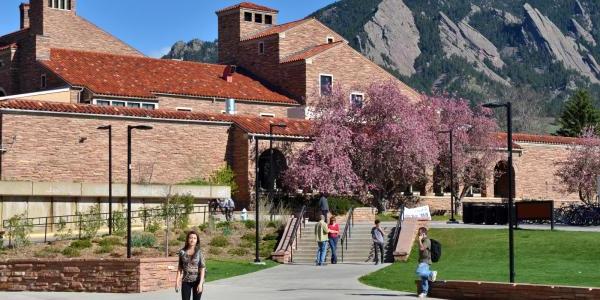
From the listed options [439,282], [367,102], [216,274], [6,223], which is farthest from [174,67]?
[439,282]

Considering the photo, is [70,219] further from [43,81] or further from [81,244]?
[43,81]

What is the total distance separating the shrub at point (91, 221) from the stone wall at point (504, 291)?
72.0 feet

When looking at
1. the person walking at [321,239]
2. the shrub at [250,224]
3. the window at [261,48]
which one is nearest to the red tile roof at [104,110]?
the shrub at [250,224]

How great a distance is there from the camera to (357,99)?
71688mm

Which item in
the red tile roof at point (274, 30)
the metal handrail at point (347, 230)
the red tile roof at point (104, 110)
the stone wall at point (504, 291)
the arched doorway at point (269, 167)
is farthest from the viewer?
the red tile roof at point (274, 30)

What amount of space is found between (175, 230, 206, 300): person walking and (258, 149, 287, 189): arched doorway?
4483 cm

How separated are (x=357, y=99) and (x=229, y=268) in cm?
3398

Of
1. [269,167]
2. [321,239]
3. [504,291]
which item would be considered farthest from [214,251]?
[504,291]

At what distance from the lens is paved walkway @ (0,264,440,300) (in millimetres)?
27797

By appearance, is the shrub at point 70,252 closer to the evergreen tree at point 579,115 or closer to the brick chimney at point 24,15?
the brick chimney at point 24,15

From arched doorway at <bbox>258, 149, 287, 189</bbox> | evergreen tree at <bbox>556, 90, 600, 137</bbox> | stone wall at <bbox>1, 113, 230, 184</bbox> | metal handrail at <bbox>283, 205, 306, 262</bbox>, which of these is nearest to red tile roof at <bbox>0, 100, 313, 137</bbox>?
stone wall at <bbox>1, 113, 230, 184</bbox>

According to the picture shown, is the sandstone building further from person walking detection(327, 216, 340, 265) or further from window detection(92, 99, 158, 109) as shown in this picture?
person walking detection(327, 216, 340, 265)

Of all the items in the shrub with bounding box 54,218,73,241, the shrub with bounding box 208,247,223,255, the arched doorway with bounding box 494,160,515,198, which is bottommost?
the shrub with bounding box 208,247,223,255

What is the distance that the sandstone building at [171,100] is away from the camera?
57250 millimetres
